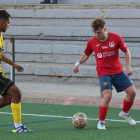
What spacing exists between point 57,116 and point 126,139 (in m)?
2.15

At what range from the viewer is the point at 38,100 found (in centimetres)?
783

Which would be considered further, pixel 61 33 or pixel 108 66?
pixel 61 33

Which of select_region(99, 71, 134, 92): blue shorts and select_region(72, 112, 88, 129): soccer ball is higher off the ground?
select_region(99, 71, 134, 92): blue shorts

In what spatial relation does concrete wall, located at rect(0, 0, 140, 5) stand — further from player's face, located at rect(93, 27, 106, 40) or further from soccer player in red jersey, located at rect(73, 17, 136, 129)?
player's face, located at rect(93, 27, 106, 40)

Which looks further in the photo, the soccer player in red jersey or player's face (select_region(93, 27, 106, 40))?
the soccer player in red jersey

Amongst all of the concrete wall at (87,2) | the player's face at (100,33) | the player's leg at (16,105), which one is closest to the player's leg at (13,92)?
the player's leg at (16,105)

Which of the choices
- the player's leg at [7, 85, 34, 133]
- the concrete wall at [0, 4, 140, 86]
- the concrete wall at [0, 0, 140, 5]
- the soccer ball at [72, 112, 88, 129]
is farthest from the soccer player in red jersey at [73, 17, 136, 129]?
the concrete wall at [0, 0, 140, 5]

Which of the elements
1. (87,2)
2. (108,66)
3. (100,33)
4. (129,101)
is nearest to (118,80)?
(108,66)

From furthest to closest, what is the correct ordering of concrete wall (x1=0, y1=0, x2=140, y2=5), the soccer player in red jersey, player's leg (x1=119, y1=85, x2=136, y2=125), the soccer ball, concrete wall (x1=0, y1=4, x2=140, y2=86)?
concrete wall (x1=0, y1=0, x2=140, y2=5) < concrete wall (x1=0, y1=4, x2=140, y2=86) < player's leg (x1=119, y1=85, x2=136, y2=125) < the soccer player in red jersey < the soccer ball

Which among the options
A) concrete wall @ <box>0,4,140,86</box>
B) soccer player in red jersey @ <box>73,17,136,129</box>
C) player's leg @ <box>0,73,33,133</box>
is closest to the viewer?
player's leg @ <box>0,73,33,133</box>

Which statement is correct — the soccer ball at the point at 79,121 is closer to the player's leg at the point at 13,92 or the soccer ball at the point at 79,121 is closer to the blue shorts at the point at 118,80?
the blue shorts at the point at 118,80

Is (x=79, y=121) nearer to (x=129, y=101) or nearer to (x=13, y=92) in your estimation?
(x=129, y=101)

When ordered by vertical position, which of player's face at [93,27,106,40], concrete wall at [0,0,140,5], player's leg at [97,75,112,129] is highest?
concrete wall at [0,0,140,5]

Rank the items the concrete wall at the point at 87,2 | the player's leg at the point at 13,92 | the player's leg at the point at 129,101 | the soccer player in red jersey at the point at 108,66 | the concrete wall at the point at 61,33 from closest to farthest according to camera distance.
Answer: the player's leg at the point at 13,92 < the soccer player in red jersey at the point at 108,66 < the player's leg at the point at 129,101 < the concrete wall at the point at 61,33 < the concrete wall at the point at 87,2
